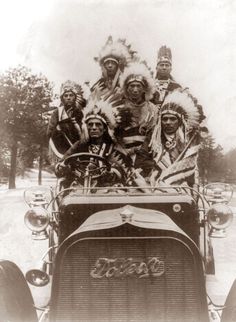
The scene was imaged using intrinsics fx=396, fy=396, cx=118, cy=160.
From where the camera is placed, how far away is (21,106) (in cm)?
341

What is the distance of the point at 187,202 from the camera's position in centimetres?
265

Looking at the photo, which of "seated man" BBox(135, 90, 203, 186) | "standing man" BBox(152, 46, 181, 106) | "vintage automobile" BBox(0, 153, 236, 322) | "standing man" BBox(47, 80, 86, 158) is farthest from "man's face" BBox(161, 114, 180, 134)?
"vintage automobile" BBox(0, 153, 236, 322)

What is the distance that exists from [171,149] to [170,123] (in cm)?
21

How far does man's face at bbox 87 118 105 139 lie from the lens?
318cm

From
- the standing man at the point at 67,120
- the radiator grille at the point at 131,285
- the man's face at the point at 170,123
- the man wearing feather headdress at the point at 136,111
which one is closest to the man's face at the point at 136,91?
the man wearing feather headdress at the point at 136,111

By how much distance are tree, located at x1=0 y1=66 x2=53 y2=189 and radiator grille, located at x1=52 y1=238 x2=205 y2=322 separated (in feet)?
4.66

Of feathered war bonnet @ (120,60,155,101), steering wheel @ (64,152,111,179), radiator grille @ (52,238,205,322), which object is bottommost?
radiator grille @ (52,238,205,322)

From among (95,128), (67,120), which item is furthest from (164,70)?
(67,120)

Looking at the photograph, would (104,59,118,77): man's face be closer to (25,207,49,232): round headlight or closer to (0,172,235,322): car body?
(25,207,49,232): round headlight

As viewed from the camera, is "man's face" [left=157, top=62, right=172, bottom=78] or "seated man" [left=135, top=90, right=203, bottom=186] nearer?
"seated man" [left=135, top=90, right=203, bottom=186]

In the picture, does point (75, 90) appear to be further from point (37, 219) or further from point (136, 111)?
point (37, 219)

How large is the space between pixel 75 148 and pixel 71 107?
0.33m

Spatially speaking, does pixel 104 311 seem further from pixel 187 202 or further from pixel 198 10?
pixel 198 10

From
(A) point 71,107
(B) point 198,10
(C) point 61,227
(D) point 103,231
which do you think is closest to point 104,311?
(D) point 103,231
